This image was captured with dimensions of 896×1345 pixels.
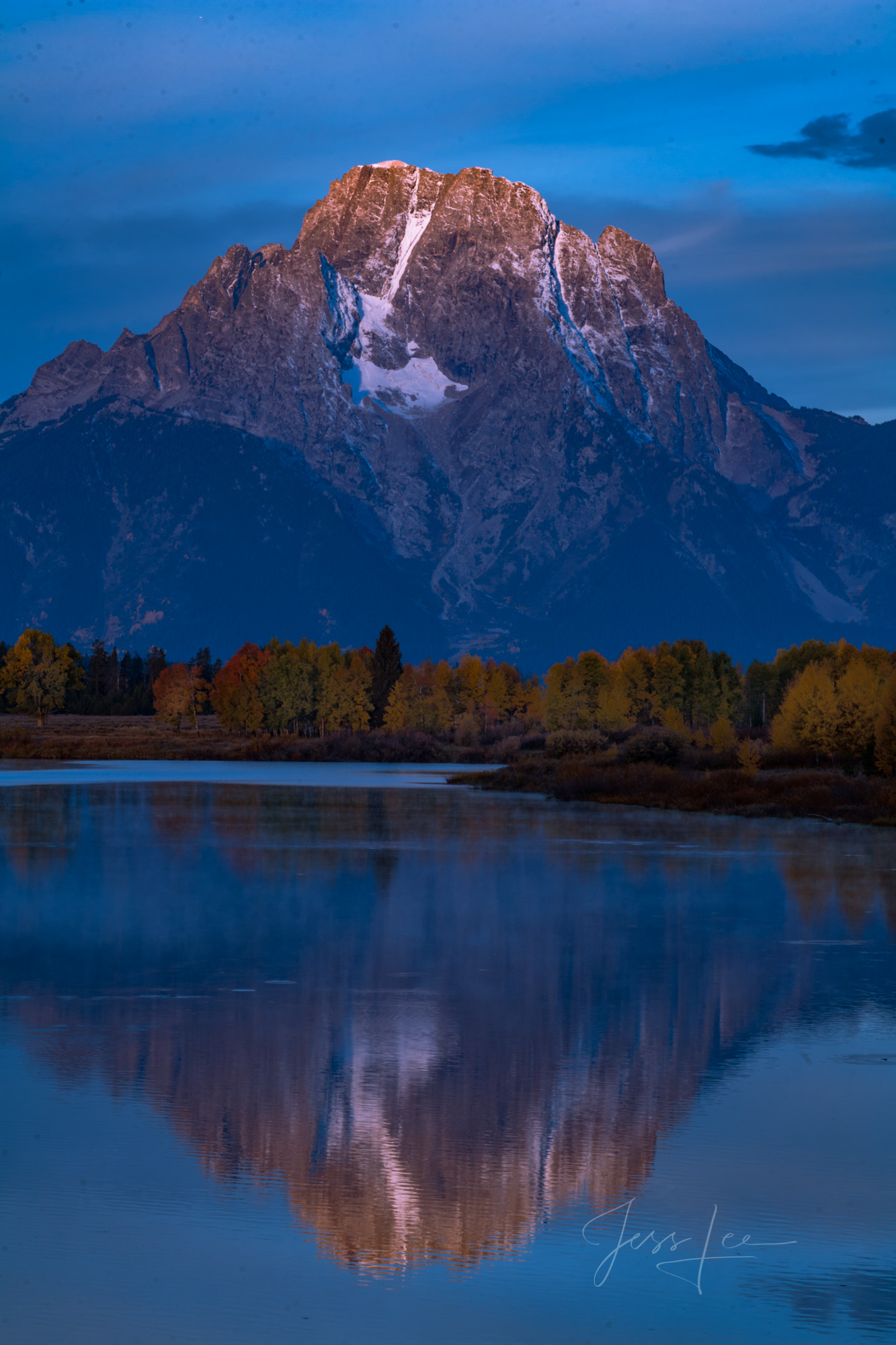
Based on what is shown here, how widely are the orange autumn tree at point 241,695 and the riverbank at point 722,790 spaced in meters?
82.4

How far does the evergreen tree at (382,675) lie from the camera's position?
176 meters

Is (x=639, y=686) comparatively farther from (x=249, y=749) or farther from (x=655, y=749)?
(x=655, y=749)

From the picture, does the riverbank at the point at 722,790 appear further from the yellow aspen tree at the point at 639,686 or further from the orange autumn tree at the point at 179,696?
the orange autumn tree at the point at 179,696

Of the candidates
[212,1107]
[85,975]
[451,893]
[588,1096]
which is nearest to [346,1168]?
[212,1107]

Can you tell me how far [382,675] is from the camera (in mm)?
178000

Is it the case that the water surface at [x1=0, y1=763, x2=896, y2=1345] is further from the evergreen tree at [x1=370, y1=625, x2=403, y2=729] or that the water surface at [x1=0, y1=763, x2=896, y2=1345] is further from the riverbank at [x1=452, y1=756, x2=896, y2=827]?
the evergreen tree at [x1=370, y1=625, x2=403, y2=729]

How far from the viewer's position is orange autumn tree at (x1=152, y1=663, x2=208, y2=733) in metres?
170

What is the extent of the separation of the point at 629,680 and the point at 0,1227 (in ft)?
478

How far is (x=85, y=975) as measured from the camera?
24.8m

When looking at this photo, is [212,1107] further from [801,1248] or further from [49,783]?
[49,783]

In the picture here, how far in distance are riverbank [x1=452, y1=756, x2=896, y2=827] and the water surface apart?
2974 centimetres

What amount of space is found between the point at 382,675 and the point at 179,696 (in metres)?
25.4

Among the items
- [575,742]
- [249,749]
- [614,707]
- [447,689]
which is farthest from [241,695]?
[575,742]
